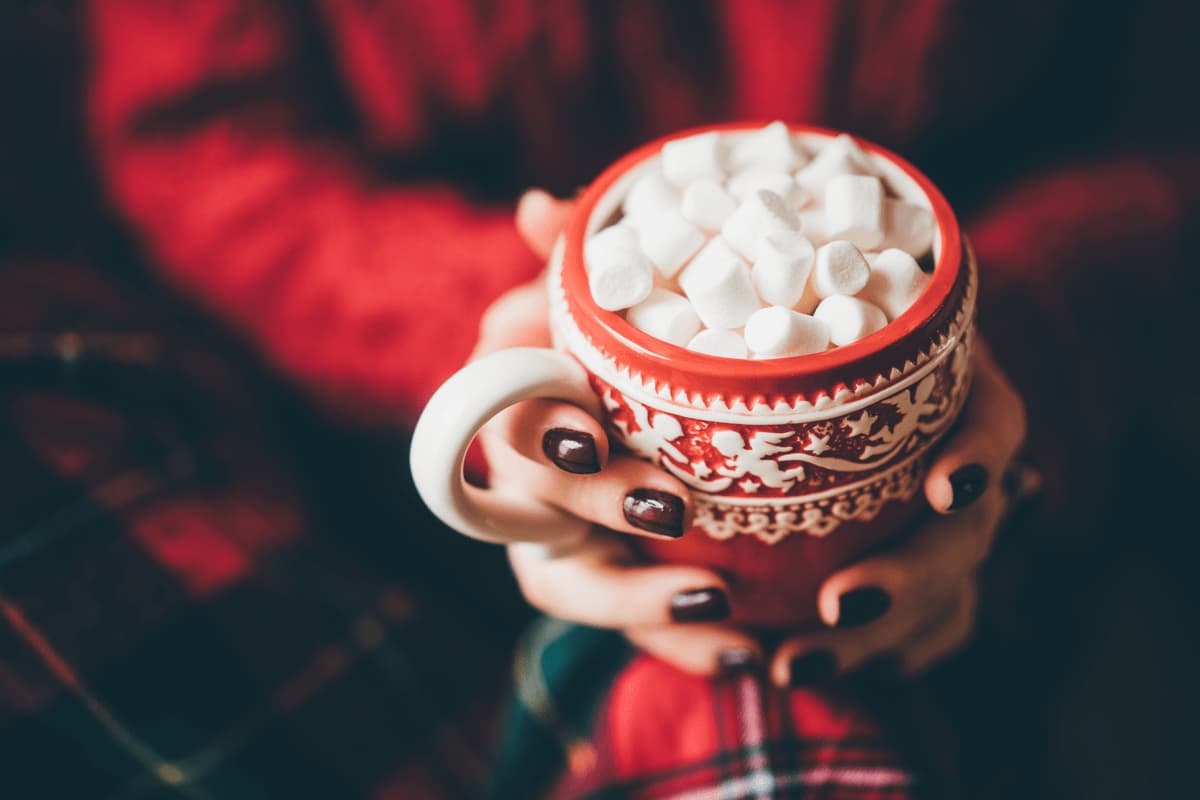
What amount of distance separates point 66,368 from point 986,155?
79 cm

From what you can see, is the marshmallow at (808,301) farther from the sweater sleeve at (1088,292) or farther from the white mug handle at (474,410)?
the sweater sleeve at (1088,292)

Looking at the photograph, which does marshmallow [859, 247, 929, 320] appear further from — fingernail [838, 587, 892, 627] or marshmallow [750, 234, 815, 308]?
fingernail [838, 587, 892, 627]

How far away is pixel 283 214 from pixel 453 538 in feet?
1.08

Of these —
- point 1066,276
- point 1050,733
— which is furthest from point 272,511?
point 1050,733

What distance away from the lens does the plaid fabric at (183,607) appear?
584mm

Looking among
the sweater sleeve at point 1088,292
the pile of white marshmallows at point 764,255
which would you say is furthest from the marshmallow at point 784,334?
the sweater sleeve at point 1088,292

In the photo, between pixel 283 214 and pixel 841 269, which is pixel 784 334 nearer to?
Answer: pixel 841 269

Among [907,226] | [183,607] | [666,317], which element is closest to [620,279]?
[666,317]

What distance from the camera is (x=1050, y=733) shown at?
2.85 ft

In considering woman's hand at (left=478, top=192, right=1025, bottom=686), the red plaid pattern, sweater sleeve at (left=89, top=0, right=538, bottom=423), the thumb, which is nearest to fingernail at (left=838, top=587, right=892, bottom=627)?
→ woman's hand at (left=478, top=192, right=1025, bottom=686)

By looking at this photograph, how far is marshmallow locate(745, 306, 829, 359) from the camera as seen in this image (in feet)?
1.10

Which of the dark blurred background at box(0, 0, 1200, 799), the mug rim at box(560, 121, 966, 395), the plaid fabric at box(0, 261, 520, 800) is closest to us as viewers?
the mug rim at box(560, 121, 966, 395)

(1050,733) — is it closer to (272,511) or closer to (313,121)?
(272,511)

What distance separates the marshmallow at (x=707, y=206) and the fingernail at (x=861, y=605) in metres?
0.18
